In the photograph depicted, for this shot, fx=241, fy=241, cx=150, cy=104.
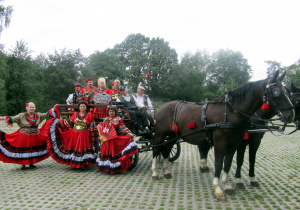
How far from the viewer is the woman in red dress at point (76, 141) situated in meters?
6.74

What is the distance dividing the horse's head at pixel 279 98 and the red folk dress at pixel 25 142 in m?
5.72

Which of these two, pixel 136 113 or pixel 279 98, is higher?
pixel 279 98

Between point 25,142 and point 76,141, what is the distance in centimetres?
153

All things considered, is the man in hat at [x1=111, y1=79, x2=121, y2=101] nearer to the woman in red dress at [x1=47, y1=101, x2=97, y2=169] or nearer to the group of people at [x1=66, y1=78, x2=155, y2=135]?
the group of people at [x1=66, y1=78, x2=155, y2=135]

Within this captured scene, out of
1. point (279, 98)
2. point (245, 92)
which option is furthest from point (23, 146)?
point (279, 98)

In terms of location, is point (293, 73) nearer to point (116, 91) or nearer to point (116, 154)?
point (116, 91)

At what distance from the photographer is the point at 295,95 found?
5.33 m

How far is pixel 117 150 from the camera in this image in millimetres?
6434

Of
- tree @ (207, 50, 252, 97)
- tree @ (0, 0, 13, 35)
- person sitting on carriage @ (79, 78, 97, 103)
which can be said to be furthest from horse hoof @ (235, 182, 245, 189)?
tree @ (207, 50, 252, 97)

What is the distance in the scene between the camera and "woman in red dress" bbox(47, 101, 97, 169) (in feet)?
22.1

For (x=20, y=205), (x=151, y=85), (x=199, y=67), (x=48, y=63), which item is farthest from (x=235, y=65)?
(x=20, y=205)

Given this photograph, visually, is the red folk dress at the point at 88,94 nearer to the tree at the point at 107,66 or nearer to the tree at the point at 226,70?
the tree at the point at 107,66

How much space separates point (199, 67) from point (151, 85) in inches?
546

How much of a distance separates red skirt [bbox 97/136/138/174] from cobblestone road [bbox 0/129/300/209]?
226 millimetres
